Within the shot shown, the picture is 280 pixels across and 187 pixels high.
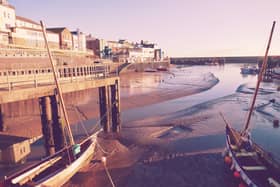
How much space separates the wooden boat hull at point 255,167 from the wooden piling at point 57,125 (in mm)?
11108

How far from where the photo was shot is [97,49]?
104 m

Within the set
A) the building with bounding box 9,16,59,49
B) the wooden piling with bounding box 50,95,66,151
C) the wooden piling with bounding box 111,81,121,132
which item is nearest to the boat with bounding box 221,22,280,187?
the wooden piling with bounding box 111,81,121,132

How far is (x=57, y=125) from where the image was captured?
527 inches

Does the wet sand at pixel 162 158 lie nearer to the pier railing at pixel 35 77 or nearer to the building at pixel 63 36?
the pier railing at pixel 35 77

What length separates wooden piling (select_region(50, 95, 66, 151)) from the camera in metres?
13.1

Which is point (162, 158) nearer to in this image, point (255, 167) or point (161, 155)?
point (161, 155)

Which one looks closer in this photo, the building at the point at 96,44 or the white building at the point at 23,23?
the white building at the point at 23,23

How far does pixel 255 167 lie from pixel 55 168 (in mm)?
11003

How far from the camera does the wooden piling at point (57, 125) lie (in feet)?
43.1

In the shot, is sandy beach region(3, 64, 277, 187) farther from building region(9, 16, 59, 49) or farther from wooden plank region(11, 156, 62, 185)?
building region(9, 16, 59, 49)

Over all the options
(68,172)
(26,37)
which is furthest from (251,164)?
(26,37)

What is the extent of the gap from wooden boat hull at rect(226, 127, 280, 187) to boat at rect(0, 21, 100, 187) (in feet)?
30.2

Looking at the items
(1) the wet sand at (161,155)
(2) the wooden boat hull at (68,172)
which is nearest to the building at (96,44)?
(1) the wet sand at (161,155)

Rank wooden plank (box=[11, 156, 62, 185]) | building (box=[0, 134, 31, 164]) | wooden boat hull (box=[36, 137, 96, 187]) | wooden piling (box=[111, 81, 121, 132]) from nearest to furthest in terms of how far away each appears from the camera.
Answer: wooden plank (box=[11, 156, 62, 185]) → wooden boat hull (box=[36, 137, 96, 187]) → building (box=[0, 134, 31, 164]) → wooden piling (box=[111, 81, 121, 132])
